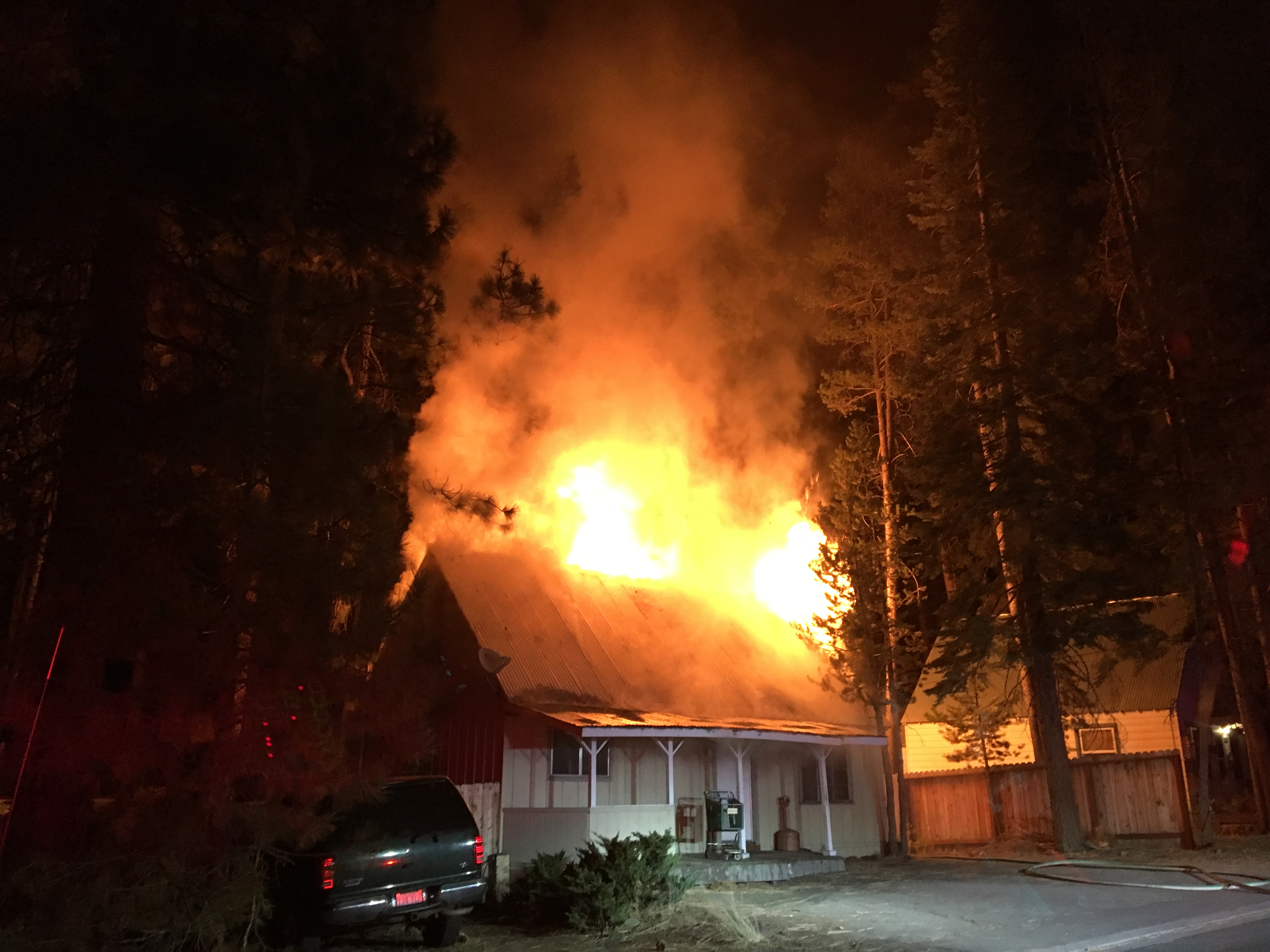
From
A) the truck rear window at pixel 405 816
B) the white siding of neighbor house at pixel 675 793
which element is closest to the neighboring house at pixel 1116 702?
the white siding of neighbor house at pixel 675 793

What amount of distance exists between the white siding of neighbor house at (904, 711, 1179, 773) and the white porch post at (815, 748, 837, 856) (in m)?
6.38

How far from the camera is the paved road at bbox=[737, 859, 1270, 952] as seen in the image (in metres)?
8.06

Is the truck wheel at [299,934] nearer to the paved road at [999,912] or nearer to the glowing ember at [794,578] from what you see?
the paved road at [999,912]

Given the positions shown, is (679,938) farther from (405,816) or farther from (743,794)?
(743,794)

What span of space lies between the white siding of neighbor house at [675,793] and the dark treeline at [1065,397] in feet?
3.80

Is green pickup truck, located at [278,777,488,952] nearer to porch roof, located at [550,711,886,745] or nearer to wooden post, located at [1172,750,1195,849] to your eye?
porch roof, located at [550,711,886,745]

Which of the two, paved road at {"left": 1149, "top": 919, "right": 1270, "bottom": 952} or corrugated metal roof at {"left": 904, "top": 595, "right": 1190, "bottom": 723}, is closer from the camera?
paved road at {"left": 1149, "top": 919, "right": 1270, "bottom": 952}

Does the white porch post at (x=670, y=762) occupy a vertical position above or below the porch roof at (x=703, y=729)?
below

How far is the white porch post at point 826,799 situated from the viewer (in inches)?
635

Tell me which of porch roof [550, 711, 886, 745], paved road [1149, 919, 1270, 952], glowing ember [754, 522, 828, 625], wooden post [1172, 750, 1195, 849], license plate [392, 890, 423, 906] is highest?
glowing ember [754, 522, 828, 625]

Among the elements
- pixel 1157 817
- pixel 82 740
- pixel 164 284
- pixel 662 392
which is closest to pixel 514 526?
pixel 662 392

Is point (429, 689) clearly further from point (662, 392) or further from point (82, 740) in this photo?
point (662, 392)

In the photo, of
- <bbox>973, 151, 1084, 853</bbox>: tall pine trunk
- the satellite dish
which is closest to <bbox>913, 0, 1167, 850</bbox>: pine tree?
<bbox>973, 151, 1084, 853</bbox>: tall pine trunk

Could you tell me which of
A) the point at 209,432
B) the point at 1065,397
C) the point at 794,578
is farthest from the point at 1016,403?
the point at 209,432
